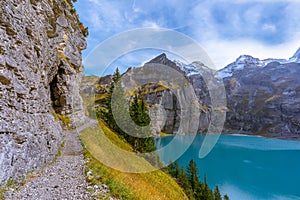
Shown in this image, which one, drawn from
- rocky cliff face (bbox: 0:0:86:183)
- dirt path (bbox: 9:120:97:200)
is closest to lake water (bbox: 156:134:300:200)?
dirt path (bbox: 9:120:97:200)

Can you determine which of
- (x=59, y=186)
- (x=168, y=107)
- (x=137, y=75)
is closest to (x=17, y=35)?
(x=59, y=186)

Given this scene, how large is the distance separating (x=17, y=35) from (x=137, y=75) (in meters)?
13.5

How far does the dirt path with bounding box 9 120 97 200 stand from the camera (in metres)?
7.06

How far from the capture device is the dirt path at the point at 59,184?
706 centimetres

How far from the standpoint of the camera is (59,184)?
27.2ft

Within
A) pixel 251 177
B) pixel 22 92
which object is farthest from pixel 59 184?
pixel 251 177

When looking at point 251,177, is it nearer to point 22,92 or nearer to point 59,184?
point 59,184

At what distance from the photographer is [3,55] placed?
26.0ft

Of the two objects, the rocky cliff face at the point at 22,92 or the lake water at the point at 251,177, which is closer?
the rocky cliff face at the point at 22,92

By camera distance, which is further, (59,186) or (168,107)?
(168,107)

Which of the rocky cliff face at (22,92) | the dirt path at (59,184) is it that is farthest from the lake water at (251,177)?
the rocky cliff face at (22,92)

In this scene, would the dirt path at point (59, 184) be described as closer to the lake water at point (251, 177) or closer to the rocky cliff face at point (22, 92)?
the rocky cliff face at point (22, 92)

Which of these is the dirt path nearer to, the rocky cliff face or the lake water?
the rocky cliff face

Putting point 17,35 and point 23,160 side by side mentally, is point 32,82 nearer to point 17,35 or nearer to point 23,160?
point 17,35
